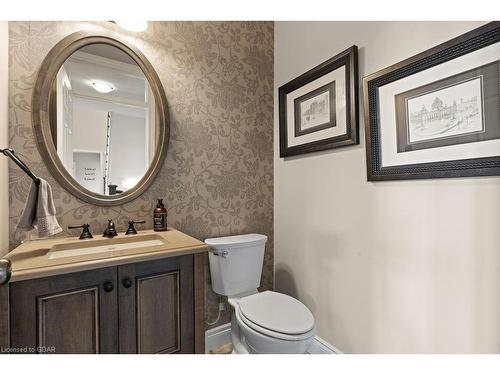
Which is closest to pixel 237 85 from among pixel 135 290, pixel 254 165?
pixel 254 165

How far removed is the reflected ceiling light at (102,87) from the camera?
4.42ft

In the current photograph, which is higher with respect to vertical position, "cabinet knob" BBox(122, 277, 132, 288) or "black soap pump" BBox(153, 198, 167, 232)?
"black soap pump" BBox(153, 198, 167, 232)

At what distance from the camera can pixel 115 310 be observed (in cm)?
93

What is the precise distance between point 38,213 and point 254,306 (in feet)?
3.54

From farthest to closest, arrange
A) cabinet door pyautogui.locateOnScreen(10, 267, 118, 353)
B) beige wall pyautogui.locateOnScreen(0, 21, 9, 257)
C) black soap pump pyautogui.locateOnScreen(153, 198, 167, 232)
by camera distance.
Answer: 1. black soap pump pyautogui.locateOnScreen(153, 198, 167, 232)
2. beige wall pyautogui.locateOnScreen(0, 21, 9, 257)
3. cabinet door pyautogui.locateOnScreen(10, 267, 118, 353)

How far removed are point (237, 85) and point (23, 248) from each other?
1514 millimetres

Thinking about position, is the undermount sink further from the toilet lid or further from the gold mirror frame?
the toilet lid

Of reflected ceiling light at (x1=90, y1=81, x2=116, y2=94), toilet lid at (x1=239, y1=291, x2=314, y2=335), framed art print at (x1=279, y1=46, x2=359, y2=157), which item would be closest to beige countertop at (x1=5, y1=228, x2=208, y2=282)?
toilet lid at (x1=239, y1=291, x2=314, y2=335)

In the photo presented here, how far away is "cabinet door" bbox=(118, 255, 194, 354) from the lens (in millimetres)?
952

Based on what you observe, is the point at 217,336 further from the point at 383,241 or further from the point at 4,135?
the point at 4,135

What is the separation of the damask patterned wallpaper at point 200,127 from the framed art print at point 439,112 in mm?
837

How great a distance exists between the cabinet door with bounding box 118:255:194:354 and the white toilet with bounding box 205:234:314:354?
0.32 m

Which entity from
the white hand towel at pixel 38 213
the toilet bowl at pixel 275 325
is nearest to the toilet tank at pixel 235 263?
the toilet bowl at pixel 275 325

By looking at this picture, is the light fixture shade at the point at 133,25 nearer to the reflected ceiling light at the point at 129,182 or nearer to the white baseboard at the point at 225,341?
the reflected ceiling light at the point at 129,182
